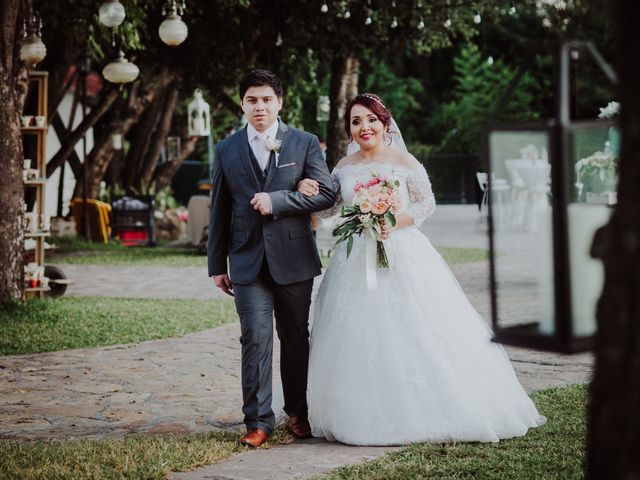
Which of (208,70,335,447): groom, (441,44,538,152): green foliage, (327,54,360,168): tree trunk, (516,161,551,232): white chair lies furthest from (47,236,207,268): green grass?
(441,44,538,152): green foliage

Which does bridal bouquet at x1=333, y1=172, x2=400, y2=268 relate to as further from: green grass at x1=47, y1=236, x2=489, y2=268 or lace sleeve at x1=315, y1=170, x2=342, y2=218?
green grass at x1=47, y1=236, x2=489, y2=268

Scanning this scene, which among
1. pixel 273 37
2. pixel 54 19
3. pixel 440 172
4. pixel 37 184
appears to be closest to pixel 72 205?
pixel 273 37

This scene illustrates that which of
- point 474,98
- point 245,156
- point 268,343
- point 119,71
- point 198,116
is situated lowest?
point 268,343

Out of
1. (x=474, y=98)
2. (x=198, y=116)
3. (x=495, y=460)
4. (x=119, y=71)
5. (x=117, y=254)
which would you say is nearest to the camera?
(x=495, y=460)

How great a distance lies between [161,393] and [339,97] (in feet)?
45.0

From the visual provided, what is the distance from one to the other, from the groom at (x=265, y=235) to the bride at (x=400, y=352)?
0.15 m

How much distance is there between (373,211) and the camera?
5812 millimetres

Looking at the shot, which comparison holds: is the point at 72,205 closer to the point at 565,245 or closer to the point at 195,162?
the point at 195,162

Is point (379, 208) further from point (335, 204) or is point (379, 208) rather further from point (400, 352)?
point (400, 352)

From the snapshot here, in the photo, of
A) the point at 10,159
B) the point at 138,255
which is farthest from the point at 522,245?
the point at 138,255

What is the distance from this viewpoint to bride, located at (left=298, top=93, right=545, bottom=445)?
5.58 metres

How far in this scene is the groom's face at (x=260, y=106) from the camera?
5730 mm

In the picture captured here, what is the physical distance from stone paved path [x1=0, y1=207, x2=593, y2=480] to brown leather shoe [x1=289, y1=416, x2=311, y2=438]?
0.12m

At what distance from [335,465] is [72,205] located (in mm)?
21219
